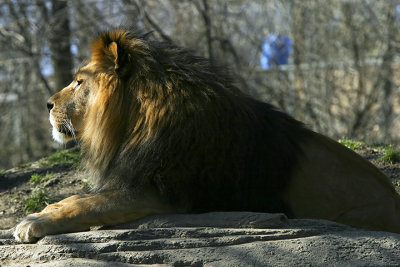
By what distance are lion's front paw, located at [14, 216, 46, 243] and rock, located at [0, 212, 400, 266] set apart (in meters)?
0.06

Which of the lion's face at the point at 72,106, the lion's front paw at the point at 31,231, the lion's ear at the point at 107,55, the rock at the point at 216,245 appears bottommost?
the rock at the point at 216,245

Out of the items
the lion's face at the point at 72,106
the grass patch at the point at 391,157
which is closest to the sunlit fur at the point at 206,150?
the lion's face at the point at 72,106

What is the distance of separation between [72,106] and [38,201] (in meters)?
1.22

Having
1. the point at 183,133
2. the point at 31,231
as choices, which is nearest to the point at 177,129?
the point at 183,133

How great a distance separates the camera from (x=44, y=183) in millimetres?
5621

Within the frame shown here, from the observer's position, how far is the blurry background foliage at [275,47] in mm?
10508

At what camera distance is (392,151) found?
5.58 m

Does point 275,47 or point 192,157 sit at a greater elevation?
point 275,47

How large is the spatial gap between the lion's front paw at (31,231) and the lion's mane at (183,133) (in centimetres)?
53

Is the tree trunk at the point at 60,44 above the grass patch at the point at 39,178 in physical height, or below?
above

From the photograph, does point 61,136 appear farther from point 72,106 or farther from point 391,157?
point 391,157

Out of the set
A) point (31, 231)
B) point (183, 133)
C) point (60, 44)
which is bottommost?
point (31, 231)

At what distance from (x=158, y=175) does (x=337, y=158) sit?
1.26m

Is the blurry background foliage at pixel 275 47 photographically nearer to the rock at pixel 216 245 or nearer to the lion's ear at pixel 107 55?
the lion's ear at pixel 107 55
